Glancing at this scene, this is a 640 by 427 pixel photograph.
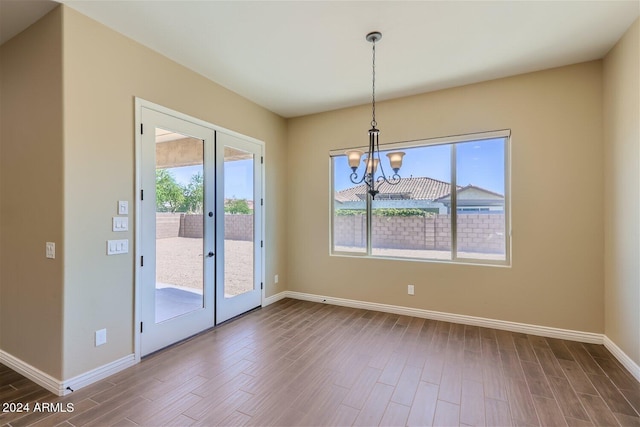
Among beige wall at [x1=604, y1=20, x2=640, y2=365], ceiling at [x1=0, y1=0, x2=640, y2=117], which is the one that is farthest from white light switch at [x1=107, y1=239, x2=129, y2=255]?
beige wall at [x1=604, y1=20, x2=640, y2=365]

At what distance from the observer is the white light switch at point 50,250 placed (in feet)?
7.64

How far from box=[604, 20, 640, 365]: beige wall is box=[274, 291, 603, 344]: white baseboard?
264 millimetres

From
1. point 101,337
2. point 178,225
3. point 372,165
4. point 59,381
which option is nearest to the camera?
point 59,381

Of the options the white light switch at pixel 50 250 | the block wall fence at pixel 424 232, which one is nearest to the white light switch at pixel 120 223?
the white light switch at pixel 50 250

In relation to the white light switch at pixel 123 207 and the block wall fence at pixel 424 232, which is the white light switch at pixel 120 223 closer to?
the white light switch at pixel 123 207

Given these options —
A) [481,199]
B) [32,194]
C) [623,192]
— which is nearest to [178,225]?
[32,194]

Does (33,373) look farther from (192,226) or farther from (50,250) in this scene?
(192,226)

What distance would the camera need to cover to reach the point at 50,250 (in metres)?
2.36

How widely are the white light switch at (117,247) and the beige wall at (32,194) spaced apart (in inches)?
13.1

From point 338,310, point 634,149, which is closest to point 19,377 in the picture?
point 338,310

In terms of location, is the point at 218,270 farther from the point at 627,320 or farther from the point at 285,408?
the point at 627,320

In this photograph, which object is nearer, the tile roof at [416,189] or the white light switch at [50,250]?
the white light switch at [50,250]

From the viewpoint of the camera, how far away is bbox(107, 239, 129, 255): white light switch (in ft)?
8.43

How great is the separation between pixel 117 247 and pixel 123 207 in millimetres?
360
